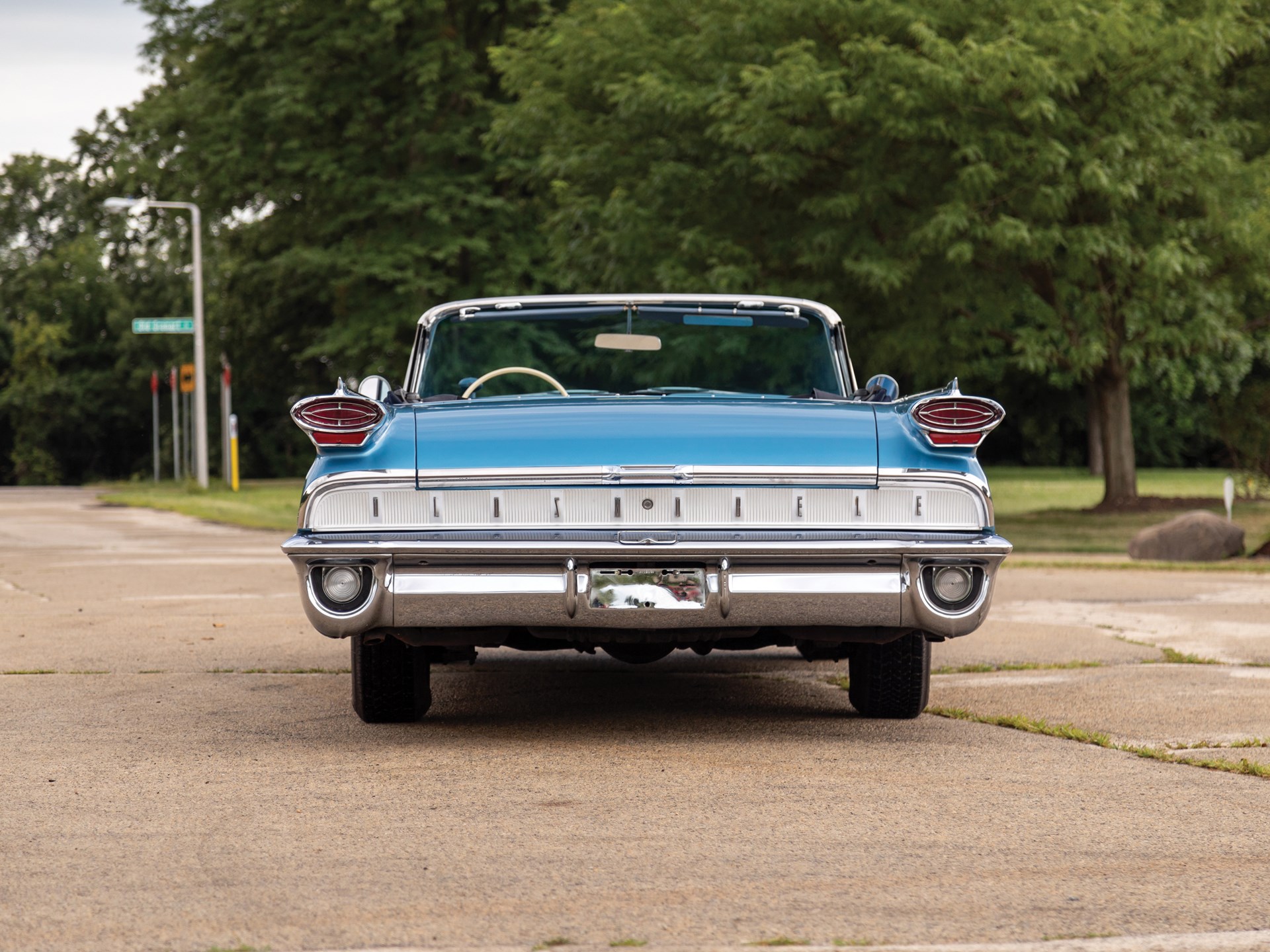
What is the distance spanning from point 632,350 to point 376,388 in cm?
117

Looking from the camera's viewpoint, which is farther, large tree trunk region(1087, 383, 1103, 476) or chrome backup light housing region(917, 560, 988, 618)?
large tree trunk region(1087, 383, 1103, 476)

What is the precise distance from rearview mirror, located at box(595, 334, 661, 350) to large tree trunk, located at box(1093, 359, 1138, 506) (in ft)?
63.0

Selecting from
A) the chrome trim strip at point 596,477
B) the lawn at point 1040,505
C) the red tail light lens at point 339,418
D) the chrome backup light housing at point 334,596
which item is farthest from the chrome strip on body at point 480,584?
the lawn at point 1040,505

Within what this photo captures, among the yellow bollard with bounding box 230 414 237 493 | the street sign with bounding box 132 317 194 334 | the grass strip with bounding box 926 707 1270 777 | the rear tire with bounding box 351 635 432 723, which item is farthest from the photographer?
the yellow bollard with bounding box 230 414 237 493

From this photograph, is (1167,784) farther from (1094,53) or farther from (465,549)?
(1094,53)

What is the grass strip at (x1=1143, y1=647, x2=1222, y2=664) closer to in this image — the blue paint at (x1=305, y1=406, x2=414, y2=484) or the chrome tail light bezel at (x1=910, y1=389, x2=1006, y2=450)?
the chrome tail light bezel at (x1=910, y1=389, x2=1006, y2=450)

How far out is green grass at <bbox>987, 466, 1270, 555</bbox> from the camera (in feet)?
64.8

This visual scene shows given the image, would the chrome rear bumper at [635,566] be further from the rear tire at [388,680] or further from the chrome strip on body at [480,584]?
the rear tire at [388,680]

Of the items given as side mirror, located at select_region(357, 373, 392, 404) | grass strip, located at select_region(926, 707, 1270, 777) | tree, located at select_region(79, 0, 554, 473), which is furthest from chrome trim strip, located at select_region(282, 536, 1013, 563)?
tree, located at select_region(79, 0, 554, 473)

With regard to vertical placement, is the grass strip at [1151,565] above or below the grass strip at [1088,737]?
below

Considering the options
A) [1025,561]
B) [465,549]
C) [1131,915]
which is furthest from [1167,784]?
[1025,561]

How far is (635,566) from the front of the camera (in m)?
5.70

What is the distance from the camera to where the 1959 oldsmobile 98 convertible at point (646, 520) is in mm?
5664

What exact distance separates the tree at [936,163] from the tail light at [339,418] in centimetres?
1413
